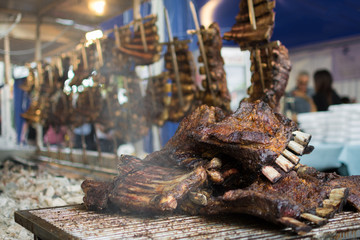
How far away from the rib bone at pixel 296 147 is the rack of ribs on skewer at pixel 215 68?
1.79 metres

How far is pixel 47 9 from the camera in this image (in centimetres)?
823

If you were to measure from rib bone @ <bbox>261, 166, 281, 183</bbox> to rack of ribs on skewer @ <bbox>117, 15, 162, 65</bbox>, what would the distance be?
3.50 meters

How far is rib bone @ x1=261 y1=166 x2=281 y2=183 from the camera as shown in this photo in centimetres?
195

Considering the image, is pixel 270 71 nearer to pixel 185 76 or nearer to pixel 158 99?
pixel 185 76

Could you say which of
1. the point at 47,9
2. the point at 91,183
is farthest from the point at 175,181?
the point at 47,9

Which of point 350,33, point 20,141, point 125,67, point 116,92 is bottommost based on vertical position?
point 20,141

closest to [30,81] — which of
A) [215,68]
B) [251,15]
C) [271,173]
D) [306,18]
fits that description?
[215,68]

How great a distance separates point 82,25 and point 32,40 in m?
1.97

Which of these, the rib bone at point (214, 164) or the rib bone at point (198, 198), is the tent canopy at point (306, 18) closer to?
the rib bone at point (214, 164)

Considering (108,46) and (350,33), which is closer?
(108,46)

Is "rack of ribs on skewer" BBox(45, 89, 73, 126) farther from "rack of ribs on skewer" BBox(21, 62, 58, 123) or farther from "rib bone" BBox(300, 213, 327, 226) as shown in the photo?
"rib bone" BBox(300, 213, 327, 226)

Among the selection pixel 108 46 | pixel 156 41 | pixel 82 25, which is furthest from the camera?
pixel 82 25

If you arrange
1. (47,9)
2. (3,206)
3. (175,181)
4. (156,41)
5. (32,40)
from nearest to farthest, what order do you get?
(175,181) → (3,206) → (156,41) → (47,9) → (32,40)

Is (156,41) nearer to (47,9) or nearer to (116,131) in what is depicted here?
(116,131)
